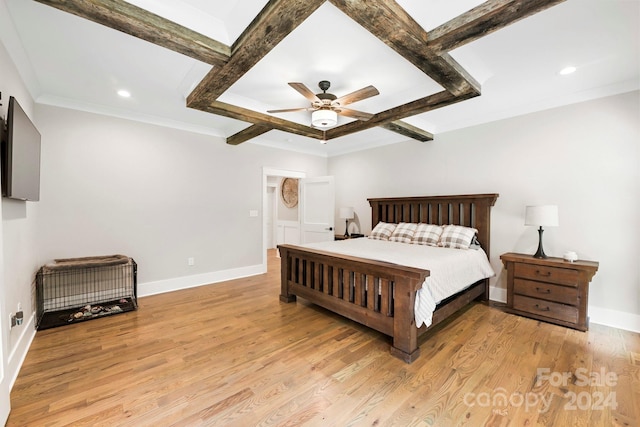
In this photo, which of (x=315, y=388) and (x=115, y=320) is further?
(x=115, y=320)

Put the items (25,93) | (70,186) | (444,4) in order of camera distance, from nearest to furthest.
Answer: (444,4) → (25,93) → (70,186)

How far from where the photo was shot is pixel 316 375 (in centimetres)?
197

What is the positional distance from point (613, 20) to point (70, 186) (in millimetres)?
5240

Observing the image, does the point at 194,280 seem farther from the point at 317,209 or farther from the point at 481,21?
the point at 481,21

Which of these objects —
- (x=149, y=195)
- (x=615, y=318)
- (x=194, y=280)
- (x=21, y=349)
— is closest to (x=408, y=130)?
(x=615, y=318)

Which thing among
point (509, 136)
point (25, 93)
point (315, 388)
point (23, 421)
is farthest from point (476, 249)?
point (25, 93)

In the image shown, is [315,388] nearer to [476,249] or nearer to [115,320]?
[115,320]

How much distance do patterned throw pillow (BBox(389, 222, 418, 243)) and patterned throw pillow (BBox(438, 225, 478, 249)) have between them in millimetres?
449

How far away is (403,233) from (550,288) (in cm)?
173

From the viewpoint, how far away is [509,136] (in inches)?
137

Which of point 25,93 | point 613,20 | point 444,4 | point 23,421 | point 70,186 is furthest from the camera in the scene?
point 70,186

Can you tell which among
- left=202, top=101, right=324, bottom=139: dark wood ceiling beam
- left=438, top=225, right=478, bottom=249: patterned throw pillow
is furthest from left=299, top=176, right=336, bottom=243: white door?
left=438, top=225, right=478, bottom=249: patterned throw pillow

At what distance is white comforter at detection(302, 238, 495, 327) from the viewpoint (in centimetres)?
222

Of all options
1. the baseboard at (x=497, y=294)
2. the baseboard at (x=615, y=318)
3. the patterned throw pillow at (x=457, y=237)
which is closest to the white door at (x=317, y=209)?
the patterned throw pillow at (x=457, y=237)
